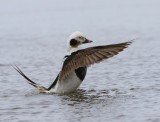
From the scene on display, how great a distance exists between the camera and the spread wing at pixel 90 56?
10602 mm

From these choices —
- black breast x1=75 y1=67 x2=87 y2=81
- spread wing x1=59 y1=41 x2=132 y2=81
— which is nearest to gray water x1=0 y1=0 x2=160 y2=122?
black breast x1=75 y1=67 x2=87 y2=81

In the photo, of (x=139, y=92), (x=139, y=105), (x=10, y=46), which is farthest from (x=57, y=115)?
(x=10, y=46)

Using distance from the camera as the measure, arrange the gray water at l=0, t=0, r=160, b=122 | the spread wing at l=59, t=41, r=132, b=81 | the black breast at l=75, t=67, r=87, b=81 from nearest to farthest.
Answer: the gray water at l=0, t=0, r=160, b=122, the spread wing at l=59, t=41, r=132, b=81, the black breast at l=75, t=67, r=87, b=81

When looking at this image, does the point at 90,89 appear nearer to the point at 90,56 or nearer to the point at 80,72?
the point at 80,72

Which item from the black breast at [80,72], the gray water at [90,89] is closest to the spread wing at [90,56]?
the black breast at [80,72]

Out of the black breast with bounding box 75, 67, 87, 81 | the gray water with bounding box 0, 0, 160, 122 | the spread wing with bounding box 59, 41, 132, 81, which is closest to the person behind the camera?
the gray water with bounding box 0, 0, 160, 122

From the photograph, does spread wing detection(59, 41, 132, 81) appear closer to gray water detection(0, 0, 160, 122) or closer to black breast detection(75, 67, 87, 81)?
black breast detection(75, 67, 87, 81)

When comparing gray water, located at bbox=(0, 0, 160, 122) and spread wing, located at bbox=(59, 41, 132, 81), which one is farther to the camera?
spread wing, located at bbox=(59, 41, 132, 81)

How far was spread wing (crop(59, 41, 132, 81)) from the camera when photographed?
34.8 ft

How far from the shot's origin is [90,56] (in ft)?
35.2

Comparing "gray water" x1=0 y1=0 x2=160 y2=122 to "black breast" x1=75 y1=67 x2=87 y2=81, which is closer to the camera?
"gray water" x1=0 y1=0 x2=160 y2=122

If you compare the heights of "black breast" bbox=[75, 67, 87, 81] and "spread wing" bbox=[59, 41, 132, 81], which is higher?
"spread wing" bbox=[59, 41, 132, 81]

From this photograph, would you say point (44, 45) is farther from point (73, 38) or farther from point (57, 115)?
point (57, 115)

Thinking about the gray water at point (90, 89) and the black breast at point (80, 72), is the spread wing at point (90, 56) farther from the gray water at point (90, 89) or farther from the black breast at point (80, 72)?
the gray water at point (90, 89)
